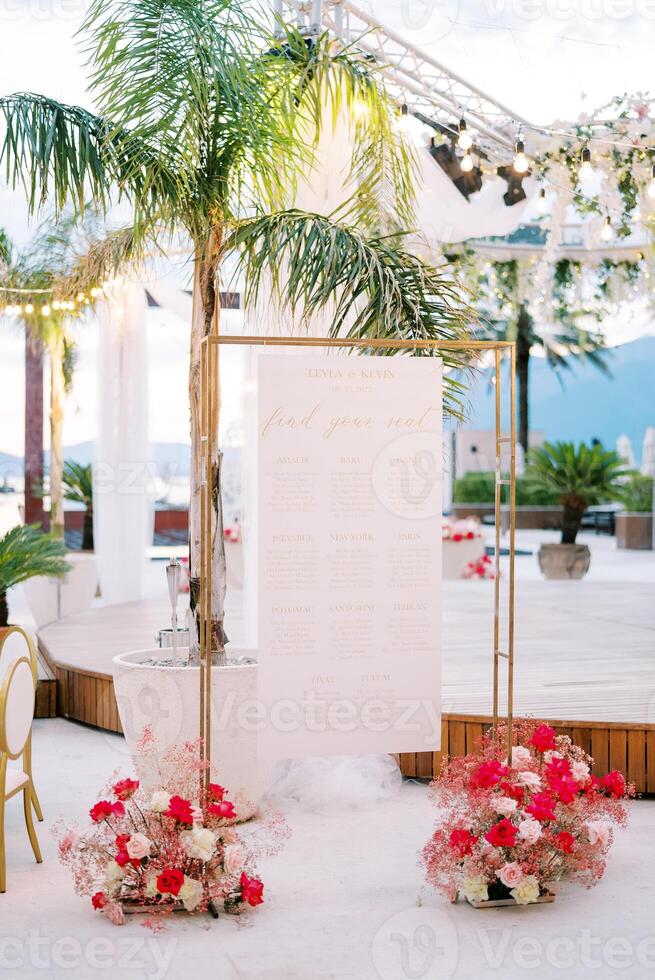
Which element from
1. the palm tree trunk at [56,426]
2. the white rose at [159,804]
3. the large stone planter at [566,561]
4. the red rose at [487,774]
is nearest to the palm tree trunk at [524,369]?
the large stone planter at [566,561]

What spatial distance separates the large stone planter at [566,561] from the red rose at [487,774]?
7603 mm

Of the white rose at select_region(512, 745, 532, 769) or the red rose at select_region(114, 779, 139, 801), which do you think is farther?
the white rose at select_region(512, 745, 532, 769)

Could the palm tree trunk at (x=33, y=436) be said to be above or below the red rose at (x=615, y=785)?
above

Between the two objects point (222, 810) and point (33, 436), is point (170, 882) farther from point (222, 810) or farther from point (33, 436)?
point (33, 436)

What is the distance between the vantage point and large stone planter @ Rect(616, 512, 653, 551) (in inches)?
584

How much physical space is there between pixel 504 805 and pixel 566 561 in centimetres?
780

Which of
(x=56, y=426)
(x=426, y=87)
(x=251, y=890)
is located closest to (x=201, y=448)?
(x=251, y=890)

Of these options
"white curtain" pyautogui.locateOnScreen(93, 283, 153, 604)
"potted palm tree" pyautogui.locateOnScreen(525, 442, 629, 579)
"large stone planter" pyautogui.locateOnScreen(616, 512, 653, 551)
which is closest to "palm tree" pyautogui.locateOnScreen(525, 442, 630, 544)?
"potted palm tree" pyautogui.locateOnScreen(525, 442, 629, 579)

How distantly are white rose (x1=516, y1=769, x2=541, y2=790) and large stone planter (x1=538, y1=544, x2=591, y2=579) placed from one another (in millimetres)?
7636

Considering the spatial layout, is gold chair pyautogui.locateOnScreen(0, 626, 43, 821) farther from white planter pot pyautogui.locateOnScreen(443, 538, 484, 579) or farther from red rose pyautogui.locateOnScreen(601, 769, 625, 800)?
white planter pot pyautogui.locateOnScreen(443, 538, 484, 579)

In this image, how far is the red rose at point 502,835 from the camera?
9.49 ft

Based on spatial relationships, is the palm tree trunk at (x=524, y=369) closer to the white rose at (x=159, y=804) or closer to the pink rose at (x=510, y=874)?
the pink rose at (x=510, y=874)

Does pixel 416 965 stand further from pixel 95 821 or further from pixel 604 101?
pixel 604 101

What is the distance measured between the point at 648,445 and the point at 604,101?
393 inches
